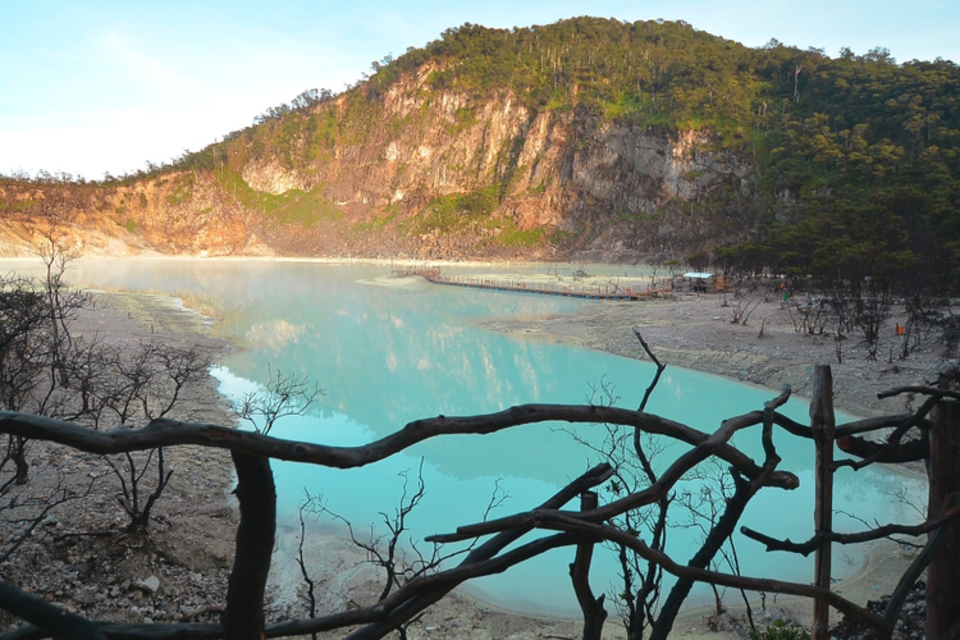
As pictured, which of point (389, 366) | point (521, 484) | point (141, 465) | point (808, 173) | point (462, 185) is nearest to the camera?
point (141, 465)

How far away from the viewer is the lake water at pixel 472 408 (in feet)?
25.2

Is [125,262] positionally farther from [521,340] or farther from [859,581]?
[859,581]

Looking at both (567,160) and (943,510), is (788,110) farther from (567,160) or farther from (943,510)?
(943,510)

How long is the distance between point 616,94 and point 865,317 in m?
66.9

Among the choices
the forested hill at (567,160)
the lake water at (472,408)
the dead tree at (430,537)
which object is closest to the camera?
the dead tree at (430,537)

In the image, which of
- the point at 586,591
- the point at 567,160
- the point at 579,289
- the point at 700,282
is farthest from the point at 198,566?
the point at 567,160

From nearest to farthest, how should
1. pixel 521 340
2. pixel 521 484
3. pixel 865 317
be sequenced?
pixel 521 484, pixel 865 317, pixel 521 340

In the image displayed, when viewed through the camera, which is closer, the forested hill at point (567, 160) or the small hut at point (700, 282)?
the small hut at point (700, 282)

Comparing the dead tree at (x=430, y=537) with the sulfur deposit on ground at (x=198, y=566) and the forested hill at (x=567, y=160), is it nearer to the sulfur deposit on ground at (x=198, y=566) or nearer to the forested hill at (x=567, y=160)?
the sulfur deposit on ground at (x=198, y=566)

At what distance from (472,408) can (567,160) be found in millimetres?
64798

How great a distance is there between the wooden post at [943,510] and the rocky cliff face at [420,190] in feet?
187

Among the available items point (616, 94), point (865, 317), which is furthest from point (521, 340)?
point (616, 94)

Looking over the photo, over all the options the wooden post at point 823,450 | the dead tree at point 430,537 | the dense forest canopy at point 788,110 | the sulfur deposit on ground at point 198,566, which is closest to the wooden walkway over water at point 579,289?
the dense forest canopy at point 788,110

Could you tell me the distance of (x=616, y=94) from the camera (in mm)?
75312
